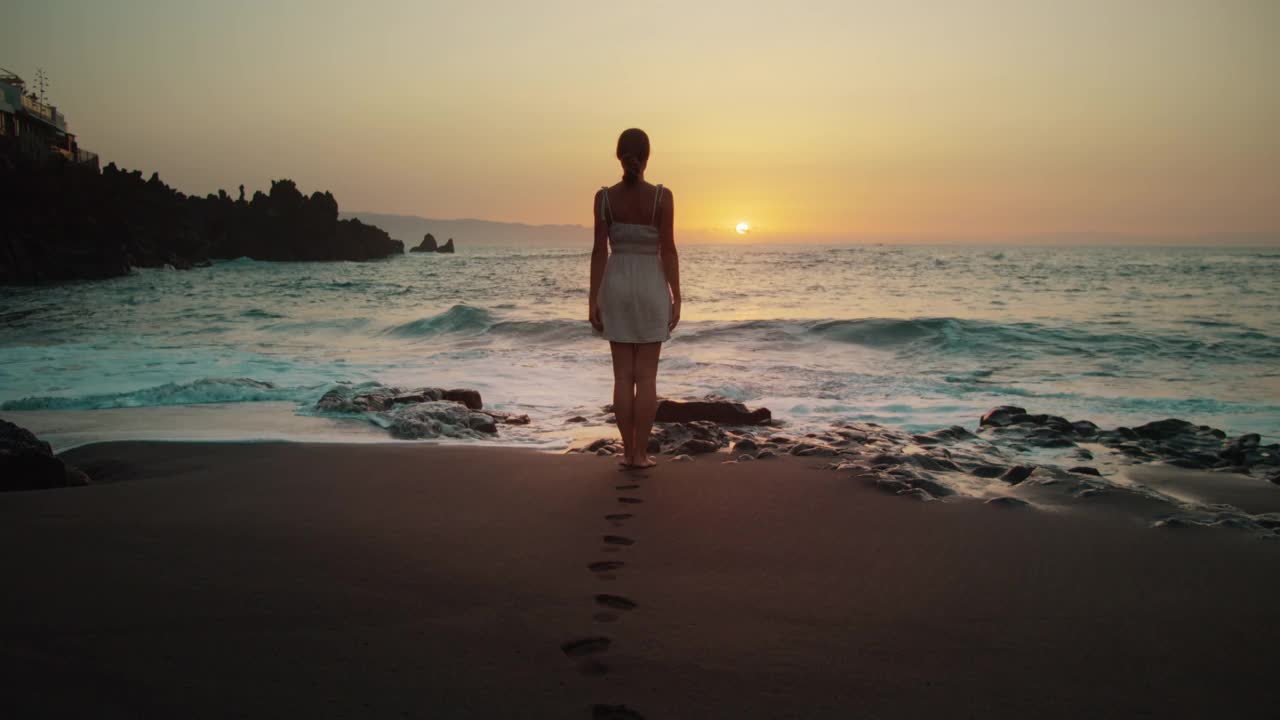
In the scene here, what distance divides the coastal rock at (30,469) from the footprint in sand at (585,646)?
3124mm

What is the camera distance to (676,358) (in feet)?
37.2

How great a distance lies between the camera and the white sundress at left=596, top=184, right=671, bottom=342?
4262 millimetres

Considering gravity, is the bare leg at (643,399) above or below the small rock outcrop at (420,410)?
above

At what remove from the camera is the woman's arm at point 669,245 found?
4.23 metres

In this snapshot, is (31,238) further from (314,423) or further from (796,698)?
→ (796,698)

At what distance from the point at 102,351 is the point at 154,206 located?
1944 inches

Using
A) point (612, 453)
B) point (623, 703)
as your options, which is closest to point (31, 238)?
point (612, 453)

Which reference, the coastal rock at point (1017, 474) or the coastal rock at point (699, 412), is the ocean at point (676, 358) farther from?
the coastal rock at point (1017, 474)

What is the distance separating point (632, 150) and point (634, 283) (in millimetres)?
723

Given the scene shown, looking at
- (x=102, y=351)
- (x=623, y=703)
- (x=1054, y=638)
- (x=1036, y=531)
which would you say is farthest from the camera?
(x=102, y=351)

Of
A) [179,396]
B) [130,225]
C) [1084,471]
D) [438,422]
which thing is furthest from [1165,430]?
[130,225]

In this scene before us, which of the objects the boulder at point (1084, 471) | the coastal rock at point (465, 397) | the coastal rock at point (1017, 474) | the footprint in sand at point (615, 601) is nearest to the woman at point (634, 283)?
the footprint in sand at point (615, 601)

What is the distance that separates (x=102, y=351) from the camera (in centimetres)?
1073

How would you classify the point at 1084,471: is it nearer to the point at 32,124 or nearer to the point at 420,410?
the point at 420,410
